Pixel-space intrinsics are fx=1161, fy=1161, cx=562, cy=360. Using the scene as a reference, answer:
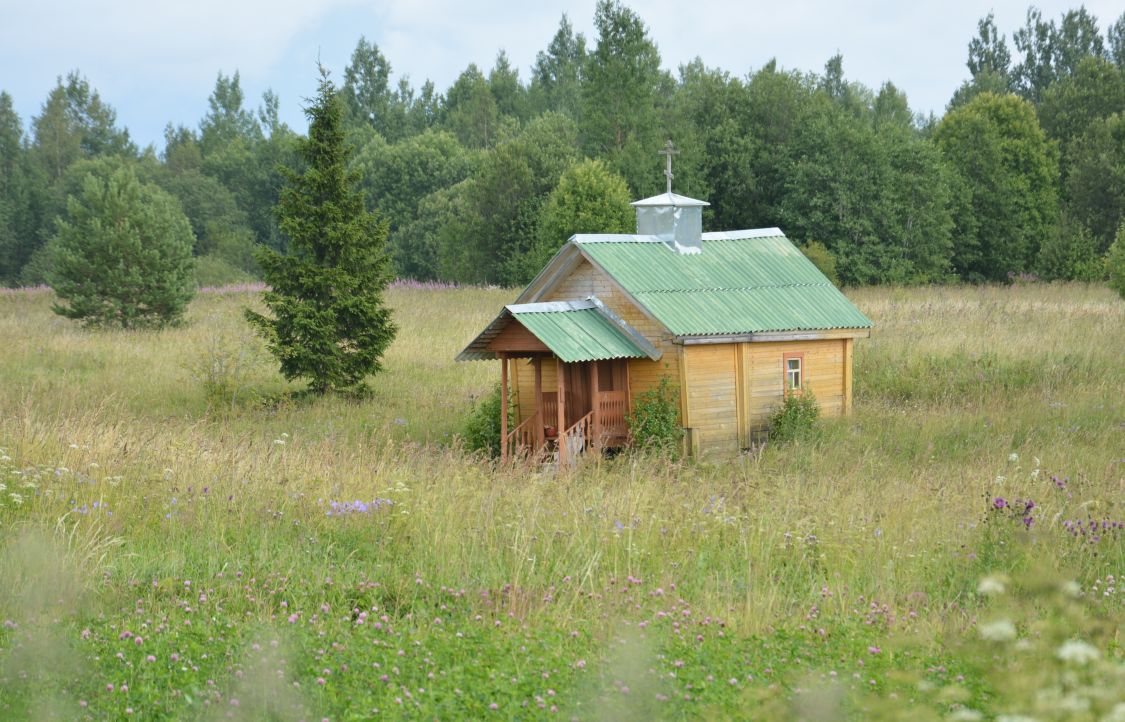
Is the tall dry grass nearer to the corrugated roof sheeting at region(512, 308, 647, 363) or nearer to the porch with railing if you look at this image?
the porch with railing

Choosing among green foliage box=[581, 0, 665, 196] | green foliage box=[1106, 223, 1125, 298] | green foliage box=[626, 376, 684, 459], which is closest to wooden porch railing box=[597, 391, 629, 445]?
green foliage box=[626, 376, 684, 459]

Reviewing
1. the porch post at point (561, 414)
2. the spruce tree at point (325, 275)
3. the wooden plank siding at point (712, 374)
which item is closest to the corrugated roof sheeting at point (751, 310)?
the wooden plank siding at point (712, 374)

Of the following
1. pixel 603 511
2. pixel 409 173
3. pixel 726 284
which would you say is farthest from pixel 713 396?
pixel 409 173

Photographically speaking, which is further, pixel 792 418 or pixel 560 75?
pixel 560 75

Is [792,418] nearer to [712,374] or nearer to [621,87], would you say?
[712,374]

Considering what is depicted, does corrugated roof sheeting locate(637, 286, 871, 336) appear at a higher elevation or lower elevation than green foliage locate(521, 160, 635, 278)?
lower

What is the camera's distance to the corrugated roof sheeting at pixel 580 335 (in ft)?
54.6

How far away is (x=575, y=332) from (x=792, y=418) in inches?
152

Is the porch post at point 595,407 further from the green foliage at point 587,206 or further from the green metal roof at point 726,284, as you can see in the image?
the green foliage at point 587,206

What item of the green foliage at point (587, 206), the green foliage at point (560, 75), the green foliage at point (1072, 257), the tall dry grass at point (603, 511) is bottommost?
the tall dry grass at point (603, 511)

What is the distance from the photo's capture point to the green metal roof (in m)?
18.0

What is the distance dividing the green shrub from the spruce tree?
8.37 metres

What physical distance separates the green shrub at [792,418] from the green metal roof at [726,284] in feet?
3.86

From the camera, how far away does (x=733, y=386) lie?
18250mm
